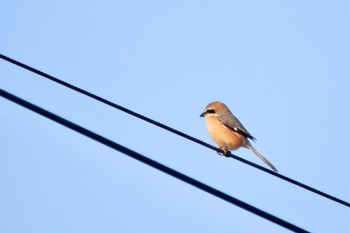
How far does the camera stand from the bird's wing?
811 centimetres

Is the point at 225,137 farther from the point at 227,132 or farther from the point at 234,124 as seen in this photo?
the point at 234,124

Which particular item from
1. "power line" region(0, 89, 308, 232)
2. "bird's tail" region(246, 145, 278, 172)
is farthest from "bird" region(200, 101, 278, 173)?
"power line" region(0, 89, 308, 232)

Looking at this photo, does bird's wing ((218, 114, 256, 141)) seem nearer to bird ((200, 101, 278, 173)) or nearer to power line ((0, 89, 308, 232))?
bird ((200, 101, 278, 173))

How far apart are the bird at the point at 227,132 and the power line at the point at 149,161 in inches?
161

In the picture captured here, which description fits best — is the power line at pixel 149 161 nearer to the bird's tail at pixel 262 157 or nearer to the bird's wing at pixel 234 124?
the bird's tail at pixel 262 157

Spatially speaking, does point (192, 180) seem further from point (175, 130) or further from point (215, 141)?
point (215, 141)

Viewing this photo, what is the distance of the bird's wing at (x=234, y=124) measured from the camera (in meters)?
8.11

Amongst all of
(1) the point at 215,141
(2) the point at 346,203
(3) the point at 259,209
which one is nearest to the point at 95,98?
(3) the point at 259,209

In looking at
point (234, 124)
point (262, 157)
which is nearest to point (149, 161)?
point (262, 157)

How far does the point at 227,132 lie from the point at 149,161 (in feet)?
15.2

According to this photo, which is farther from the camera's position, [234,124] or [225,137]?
[234,124]

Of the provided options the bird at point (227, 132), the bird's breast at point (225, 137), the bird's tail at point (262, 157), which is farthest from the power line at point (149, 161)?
the bird's breast at point (225, 137)

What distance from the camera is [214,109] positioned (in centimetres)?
882

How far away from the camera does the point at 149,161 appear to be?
3533 millimetres
